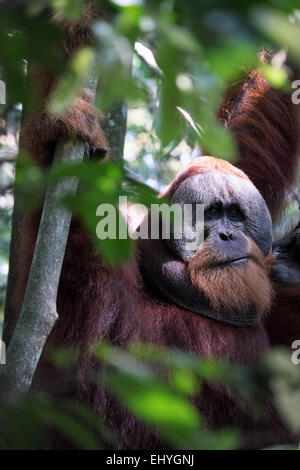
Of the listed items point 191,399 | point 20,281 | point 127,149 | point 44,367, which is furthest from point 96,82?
point 127,149

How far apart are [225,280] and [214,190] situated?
23.9 inches

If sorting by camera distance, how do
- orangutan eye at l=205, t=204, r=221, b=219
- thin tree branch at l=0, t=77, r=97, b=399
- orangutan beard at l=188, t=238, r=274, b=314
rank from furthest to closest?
orangutan eye at l=205, t=204, r=221, b=219
orangutan beard at l=188, t=238, r=274, b=314
thin tree branch at l=0, t=77, r=97, b=399

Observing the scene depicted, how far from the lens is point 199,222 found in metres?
4.26

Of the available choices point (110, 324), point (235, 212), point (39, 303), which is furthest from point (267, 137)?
point (39, 303)

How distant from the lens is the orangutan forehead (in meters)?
4.32

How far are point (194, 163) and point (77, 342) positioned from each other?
1.62 meters

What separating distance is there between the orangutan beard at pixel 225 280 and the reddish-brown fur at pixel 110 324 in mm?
167

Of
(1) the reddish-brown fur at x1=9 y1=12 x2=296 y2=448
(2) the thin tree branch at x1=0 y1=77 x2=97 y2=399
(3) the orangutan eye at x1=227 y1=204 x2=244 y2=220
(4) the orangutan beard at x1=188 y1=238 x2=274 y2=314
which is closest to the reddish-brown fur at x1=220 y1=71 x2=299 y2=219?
(3) the orangutan eye at x1=227 y1=204 x2=244 y2=220

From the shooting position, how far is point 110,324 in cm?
378

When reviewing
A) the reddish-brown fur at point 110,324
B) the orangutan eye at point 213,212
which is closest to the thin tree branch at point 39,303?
the reddish-brown fur at point 110,324

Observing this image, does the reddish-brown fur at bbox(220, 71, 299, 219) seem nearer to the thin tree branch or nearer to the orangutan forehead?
the orangutan forehead

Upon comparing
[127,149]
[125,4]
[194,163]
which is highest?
[127,149]

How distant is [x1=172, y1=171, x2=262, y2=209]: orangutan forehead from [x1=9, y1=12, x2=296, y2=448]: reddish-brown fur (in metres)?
0.64
